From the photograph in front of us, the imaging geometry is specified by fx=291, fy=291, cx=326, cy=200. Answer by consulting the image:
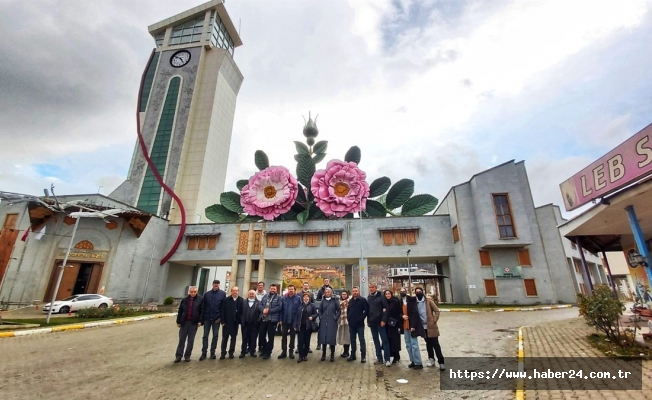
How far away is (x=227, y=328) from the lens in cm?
748

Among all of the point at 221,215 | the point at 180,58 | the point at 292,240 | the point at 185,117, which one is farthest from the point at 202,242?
the point at 180,58

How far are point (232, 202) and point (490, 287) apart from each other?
24.0 meters

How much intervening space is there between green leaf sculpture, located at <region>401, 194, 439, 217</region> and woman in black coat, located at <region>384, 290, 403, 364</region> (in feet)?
66.3

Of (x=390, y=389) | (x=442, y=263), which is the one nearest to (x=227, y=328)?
(x=390, y=389)

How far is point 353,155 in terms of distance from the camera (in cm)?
2928

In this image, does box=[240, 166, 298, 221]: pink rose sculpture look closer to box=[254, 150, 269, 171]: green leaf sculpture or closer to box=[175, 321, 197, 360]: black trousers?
box=[254, 150, 269, 171]: green leaf sculpture

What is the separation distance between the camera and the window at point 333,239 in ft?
84.7

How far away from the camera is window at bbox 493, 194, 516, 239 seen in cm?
2180

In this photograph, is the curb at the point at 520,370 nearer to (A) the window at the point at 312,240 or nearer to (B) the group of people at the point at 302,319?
(B) the group of people at the point at 302,319

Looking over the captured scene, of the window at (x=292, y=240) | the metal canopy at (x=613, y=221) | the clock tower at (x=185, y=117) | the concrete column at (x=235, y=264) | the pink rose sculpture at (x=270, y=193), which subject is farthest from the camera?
the clock tower at (x=185, y=117)

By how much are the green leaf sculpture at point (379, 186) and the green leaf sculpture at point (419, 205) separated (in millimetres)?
2470

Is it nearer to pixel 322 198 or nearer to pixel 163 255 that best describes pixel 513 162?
pixel 322 198

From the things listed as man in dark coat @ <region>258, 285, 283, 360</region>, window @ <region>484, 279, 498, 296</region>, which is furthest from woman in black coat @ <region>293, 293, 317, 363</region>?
window @ <region>484, 279, 498, 296</region>

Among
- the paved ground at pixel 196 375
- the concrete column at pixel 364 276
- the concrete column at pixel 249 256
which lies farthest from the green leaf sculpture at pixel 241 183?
the paved ground at pixel 196 375
